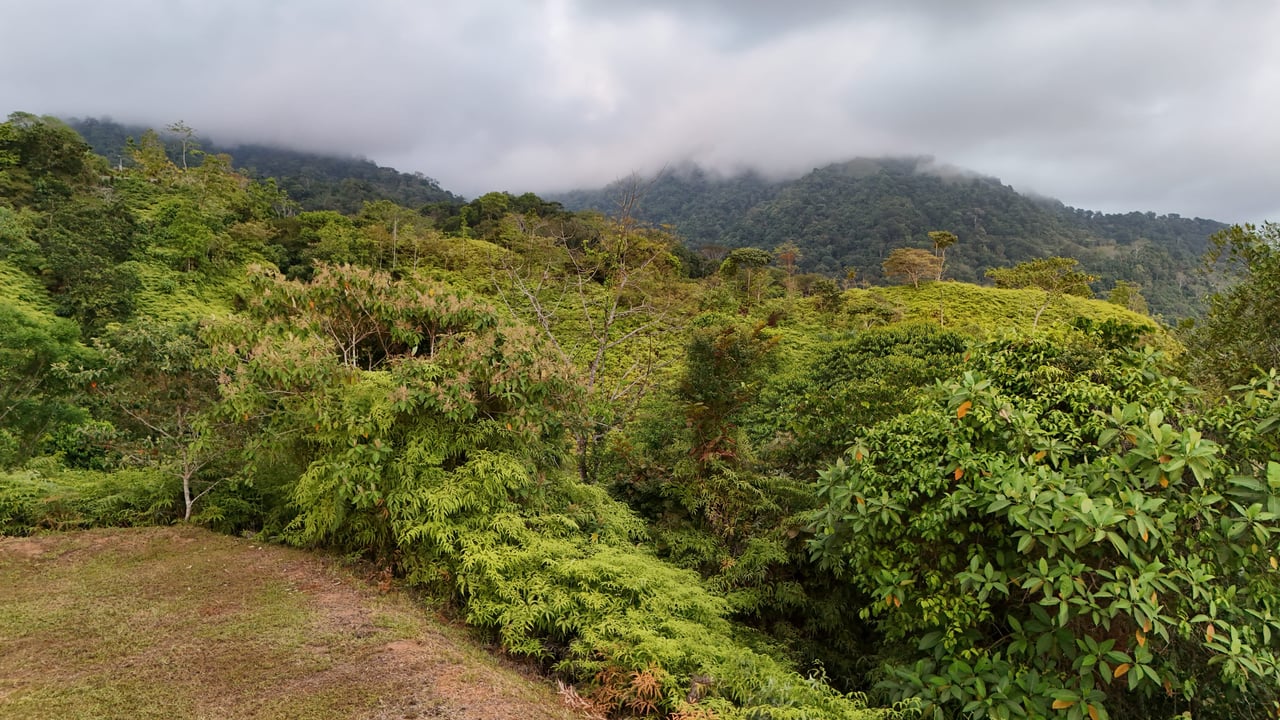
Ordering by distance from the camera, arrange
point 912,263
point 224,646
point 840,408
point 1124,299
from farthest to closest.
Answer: point 1124,299 < point 912,263 < point 840,408 < point 224,646

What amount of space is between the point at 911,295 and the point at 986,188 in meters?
71.6

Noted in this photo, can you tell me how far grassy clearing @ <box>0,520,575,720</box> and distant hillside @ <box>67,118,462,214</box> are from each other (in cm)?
4491

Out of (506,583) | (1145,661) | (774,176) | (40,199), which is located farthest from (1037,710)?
(774,176)

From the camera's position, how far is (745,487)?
210 inches

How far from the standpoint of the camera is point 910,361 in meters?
6.58

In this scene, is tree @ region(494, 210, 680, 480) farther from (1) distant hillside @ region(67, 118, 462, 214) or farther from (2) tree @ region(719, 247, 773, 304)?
(1) distant hillside @ region(67, 118, 462, 214)

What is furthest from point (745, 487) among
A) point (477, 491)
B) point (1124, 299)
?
point (1124, 299)

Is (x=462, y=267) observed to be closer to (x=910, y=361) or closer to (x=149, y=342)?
(x=149, y=342)

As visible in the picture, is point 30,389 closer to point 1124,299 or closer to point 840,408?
point 840,408

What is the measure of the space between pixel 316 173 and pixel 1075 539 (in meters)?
91.8

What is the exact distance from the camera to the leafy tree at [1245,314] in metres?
6.11

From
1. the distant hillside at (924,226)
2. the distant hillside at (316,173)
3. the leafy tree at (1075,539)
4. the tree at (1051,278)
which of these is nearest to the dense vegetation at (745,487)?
the leafy tree at (1075,539)

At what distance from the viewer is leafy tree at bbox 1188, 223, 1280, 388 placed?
6113 millimetres

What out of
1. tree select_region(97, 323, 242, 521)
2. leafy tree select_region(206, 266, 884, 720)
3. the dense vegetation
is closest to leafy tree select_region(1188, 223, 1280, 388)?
the dense vegetation
